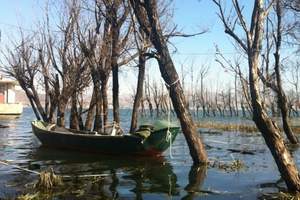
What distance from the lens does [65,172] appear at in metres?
14.0

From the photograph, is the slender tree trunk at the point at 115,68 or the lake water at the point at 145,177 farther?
the slender tree trunk at the point at 115,68

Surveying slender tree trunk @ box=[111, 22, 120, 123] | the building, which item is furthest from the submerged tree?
the building

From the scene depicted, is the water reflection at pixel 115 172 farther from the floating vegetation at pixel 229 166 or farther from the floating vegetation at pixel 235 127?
the floating vegetation at pixel 235 127

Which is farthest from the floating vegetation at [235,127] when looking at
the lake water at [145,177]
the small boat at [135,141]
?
the small boat at [135,141]

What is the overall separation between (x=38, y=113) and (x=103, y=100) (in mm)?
10355

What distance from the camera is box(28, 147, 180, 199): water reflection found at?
10.9 metres

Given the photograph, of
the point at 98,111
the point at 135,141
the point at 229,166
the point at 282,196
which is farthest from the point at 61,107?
the point at 282,196

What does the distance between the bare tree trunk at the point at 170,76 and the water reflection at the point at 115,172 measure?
1.10m

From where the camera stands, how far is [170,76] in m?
13.6

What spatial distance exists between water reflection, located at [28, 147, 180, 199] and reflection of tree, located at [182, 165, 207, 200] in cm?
31

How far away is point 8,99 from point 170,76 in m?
53.9

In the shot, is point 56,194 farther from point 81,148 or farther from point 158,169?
point 81,148

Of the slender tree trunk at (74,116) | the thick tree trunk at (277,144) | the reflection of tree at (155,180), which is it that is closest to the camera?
the thick tree trunk at (277,144)

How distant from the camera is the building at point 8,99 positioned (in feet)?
198
